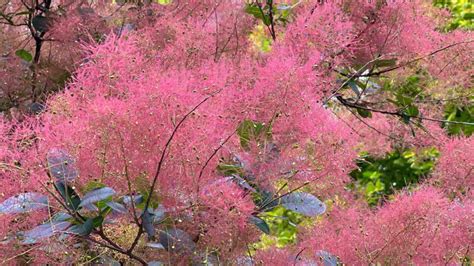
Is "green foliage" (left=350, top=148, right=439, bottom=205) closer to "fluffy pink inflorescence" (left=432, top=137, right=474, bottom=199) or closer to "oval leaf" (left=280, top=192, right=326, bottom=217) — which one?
"fluffy pink inflorescence" (left=432, top=137, right=474, bottom=199)

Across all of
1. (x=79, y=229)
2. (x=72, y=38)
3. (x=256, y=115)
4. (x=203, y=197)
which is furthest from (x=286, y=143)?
(x=72, y=38)

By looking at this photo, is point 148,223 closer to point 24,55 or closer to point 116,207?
point 116,207

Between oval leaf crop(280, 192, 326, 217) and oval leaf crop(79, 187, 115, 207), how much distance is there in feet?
1.53

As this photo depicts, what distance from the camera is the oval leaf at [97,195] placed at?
1.39m

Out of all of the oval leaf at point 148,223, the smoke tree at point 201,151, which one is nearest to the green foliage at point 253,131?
the smoke tree at point 201,151

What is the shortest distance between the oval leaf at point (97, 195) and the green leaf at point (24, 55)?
91cm

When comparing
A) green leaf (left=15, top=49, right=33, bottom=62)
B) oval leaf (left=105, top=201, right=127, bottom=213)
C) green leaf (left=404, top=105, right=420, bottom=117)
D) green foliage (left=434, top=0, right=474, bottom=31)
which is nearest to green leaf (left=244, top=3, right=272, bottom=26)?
green leaf (left=404, top=105, right=420, bottom=117)

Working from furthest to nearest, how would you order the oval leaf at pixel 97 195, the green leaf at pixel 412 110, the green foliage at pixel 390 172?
the green foliage at pixel 390 172 < the green leaf at pixel 412 110 < the oval leaf at pixel 97 195

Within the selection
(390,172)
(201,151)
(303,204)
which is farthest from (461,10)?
(201,151)

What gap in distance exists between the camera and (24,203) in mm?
1457

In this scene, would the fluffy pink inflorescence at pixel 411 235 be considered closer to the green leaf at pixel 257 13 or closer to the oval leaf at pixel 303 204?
the oval leaf at pixel 303 204

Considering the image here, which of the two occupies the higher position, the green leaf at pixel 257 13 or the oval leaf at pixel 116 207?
the green leaf at pixel 257 13

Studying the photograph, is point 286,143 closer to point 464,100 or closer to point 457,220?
point 457,220

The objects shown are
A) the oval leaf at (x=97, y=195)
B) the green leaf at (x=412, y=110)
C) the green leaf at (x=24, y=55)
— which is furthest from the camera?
the green leaf at (x=412, y=110)
